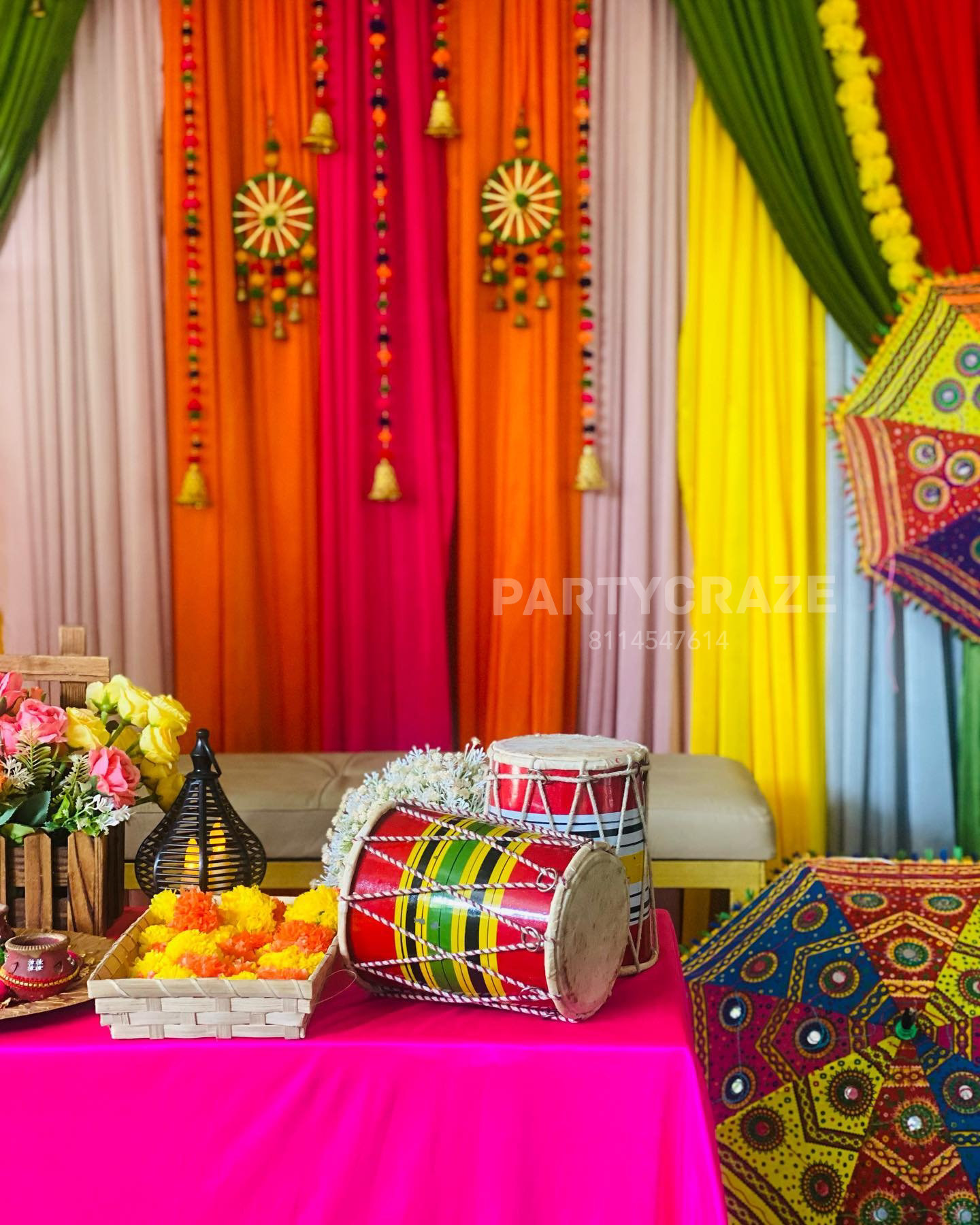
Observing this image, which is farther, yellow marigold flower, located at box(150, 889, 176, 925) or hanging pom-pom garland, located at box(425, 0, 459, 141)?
hanging pom-pom garland, located at box(425, 0, 459, 141)

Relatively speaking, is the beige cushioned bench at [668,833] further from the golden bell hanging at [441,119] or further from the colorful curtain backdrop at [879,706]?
the golden bell hanging at [441,119]

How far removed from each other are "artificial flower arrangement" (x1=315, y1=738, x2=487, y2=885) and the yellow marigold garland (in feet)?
5.99

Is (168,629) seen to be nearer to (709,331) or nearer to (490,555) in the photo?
(490,555)

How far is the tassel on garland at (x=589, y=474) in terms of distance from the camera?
2.91 meters

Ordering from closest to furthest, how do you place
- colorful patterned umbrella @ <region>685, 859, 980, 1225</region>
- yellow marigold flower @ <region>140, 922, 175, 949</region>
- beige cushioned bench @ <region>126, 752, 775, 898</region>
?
yellow marigold flower @ <region>140, 922, 175, 949</region>, colorful patterned umbrella @ <region>685, 859, 980, 1225</region>, beige cushioned bench @ <region>126, 752, 775, 898</region>

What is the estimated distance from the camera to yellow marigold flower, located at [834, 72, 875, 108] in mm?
2777

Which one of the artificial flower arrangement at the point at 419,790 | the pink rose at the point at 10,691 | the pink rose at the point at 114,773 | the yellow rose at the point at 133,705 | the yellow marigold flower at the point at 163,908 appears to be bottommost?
the yellow marigold flower at the point at 163,908

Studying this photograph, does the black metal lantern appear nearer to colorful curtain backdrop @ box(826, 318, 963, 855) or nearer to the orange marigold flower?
the orange marigold flower

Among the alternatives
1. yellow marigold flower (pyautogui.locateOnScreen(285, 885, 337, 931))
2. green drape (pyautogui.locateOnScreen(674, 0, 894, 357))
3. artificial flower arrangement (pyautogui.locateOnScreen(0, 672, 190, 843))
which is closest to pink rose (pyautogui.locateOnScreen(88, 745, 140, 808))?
artificial flower arrangement (pyautogui.locateOnScreen(0, 672, 190, 843))

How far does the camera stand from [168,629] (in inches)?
120

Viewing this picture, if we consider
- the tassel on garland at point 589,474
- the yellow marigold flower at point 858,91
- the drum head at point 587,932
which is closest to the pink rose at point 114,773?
the drum head at point 587,932

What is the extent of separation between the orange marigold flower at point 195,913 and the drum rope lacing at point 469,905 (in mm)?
142

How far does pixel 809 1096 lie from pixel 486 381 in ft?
6.45

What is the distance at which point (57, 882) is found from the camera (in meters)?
1.38
